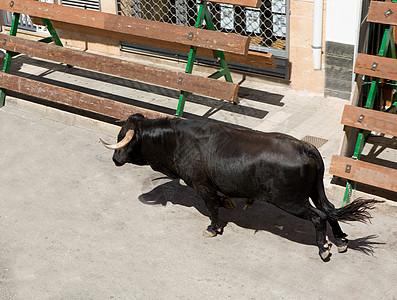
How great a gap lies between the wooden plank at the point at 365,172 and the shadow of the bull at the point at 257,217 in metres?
0.58

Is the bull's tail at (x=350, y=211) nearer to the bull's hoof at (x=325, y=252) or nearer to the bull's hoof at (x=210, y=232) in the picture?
the bull's hoof at (x=325, y=252)

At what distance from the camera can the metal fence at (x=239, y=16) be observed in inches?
393

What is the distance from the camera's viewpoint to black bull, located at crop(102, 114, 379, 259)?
630 cm

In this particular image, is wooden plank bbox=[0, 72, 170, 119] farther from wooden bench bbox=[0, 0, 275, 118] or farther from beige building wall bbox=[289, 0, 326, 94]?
beige building wall bbox=[289, 0, 326, 94]

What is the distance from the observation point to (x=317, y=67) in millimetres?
9625

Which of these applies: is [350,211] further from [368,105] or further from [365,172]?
[368,105]

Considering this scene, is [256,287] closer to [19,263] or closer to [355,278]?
[355,278]

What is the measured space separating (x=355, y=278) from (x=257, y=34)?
507 centimetres

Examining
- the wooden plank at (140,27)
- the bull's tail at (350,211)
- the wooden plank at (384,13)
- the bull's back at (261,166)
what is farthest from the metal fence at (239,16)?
the bull's tail at (350,211)

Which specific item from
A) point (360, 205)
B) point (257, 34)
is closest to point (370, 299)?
point (360, 205)

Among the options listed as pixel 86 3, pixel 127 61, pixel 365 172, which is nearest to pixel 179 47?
pixel 127 61

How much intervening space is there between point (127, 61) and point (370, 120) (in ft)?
11.6

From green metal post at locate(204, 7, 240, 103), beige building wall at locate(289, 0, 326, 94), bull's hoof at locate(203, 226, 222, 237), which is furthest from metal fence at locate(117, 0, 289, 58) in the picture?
bull's hoof at locate(203, 226, 222, 237)

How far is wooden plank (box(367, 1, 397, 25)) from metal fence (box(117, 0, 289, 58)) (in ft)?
8.17
